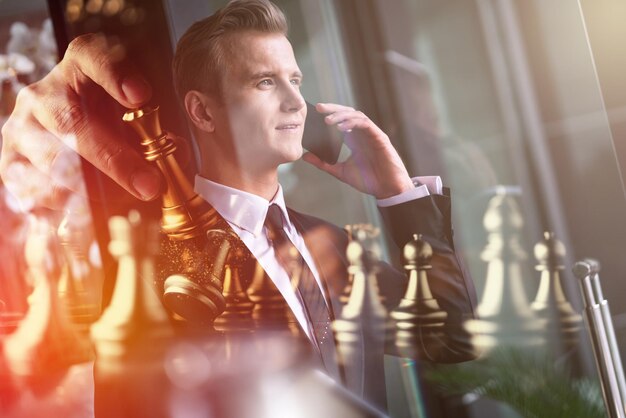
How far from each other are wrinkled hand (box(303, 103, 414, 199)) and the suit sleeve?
5 centimetres

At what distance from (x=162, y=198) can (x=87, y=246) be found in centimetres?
23

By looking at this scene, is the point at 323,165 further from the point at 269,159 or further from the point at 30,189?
the point at 30,189

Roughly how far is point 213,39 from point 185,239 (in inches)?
16.6

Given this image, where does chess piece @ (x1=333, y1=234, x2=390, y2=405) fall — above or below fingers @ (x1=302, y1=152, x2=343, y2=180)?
below

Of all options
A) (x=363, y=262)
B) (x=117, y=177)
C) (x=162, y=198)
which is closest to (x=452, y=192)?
(x=363, y=262)

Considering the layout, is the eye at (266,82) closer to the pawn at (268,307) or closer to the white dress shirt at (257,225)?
the white dress shirt at (257,225)

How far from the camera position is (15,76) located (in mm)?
1608

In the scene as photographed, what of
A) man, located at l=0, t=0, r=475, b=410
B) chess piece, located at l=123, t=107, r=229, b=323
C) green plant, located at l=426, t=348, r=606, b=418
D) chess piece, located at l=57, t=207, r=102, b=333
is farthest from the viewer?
chess piece, located at l=57, t=207, r=102, b=333

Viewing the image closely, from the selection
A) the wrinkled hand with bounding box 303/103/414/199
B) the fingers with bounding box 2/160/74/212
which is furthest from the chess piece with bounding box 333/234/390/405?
the fingers with bounding box 2/160/74/212

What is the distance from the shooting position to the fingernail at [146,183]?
58.4 inches

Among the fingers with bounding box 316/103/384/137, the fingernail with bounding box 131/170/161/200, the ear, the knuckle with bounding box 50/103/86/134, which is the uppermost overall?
the knuckle with bounding box 50/103/86/134

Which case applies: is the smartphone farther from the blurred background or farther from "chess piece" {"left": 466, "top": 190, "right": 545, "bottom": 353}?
"chess piece" {"left": 466, "top": 190, "right": 545, "bottom": 353}

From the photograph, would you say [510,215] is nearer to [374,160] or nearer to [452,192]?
[452,192]

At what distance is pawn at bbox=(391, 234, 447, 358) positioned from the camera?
4.31ft
